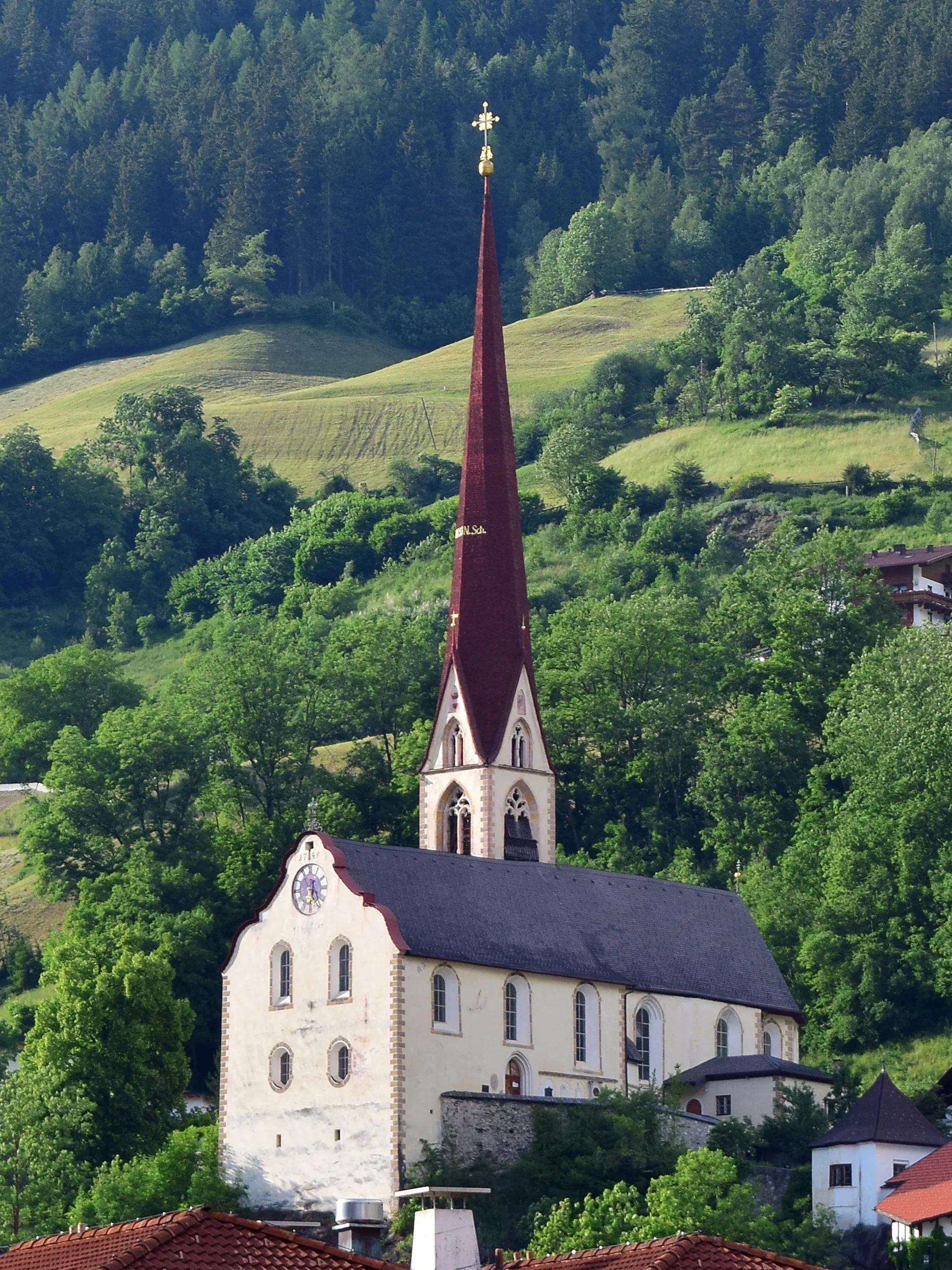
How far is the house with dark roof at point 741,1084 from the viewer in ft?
253

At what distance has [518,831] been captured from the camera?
81.4 m

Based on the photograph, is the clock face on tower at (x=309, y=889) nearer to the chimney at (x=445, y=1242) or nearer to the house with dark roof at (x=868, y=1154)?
the house with dark roof at (x=868, y=1154)

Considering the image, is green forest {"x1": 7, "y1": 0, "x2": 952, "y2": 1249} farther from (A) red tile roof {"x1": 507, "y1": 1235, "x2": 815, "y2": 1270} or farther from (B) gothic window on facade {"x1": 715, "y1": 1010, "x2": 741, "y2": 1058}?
(A) red tile roof {"x1": 507, "y1": 1235, "x2": 815, "y2": 1270}

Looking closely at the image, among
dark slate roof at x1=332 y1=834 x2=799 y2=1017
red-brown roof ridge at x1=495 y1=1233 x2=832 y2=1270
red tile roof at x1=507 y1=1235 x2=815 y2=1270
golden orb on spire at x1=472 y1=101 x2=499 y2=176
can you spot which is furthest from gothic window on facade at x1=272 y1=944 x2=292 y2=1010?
red-brown roof ridge at x1=495 y1=1233 x2=832 y2=1270

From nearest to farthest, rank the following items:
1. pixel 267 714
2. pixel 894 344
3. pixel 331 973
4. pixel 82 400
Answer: pixel 331 973
pixel 267 714
pixel 894 344
pixel 82 400

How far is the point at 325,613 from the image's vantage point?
14762 centimetres

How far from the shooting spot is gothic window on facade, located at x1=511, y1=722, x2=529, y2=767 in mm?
81562

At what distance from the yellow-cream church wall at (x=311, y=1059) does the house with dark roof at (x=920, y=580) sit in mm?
50357

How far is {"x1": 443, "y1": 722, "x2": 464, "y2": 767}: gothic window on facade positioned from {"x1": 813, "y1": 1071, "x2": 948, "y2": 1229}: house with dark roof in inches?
563

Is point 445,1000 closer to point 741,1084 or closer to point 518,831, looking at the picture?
point 741,1084

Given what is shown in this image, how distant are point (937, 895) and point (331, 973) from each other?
75.1ft

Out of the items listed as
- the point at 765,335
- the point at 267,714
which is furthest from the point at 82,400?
the point at 267,714

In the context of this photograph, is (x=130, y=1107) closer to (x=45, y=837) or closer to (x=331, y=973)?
(x=331, y=973)

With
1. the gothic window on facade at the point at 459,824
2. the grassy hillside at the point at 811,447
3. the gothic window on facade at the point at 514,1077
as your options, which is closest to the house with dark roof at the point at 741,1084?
the gothic window on facade at the point at 514,1077
